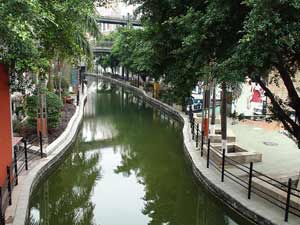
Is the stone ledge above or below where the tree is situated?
below

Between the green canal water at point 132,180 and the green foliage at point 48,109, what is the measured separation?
172cm

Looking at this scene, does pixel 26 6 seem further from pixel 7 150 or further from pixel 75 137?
pixel 75 137

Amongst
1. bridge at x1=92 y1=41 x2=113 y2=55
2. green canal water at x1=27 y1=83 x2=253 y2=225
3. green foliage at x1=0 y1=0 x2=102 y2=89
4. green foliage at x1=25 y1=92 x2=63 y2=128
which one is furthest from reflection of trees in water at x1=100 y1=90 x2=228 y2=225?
bridge at x1=92 y1=41 x2=113 y2=55

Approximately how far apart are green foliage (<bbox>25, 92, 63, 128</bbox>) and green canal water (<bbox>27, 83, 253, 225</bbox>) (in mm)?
1719

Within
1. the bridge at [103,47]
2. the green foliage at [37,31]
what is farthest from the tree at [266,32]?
the bridge at [103,47]

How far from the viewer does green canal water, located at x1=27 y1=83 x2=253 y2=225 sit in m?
11.1

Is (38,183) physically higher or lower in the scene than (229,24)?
lower

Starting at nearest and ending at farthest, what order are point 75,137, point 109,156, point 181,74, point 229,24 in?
point 229,24 → point 181,74 → point 109,156 → point 75,137

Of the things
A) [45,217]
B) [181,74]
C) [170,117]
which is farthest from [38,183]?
[170,117]

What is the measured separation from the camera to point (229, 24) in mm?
8078

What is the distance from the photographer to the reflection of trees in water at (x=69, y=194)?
11055 mm

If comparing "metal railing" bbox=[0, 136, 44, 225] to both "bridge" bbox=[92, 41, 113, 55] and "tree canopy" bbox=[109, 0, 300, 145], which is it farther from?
"bridge" bbox=[92, 41, 113, 55]

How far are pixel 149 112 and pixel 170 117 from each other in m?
3.42

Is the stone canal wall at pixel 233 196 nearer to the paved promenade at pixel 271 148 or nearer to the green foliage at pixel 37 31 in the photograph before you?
the paved promenade at pixel 271 148
